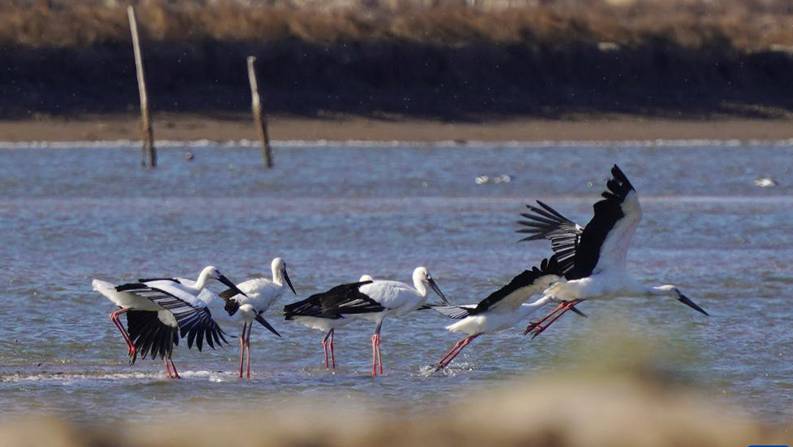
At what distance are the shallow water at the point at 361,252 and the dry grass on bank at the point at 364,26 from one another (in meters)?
8.06

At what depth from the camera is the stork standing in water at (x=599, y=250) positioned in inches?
404

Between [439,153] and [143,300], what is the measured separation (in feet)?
69.7

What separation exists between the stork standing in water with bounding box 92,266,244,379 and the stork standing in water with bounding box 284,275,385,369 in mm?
643

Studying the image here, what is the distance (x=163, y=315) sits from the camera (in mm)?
10289

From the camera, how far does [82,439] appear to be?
5.33 metres

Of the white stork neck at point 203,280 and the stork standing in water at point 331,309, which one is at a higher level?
the white stork neck at point 203,280

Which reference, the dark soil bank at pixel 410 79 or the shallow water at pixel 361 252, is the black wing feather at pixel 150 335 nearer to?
the shallow water at pixel 361 252

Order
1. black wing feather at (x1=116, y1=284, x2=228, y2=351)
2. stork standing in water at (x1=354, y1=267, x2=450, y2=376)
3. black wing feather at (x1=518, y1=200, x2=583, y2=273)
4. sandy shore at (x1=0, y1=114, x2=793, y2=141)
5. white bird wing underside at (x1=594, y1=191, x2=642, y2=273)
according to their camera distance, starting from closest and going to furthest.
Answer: black wing feather at (x1=116, y1=284, x2=228, y2=351), white bird wing underside at (x1=594, y1=191, x2=642, y2=273), stork standing in water at (x1=354, y1=267, x2=450, y2=376), black wing feather at (x1=518, y1=200, x2=583, y2=273), sandy shore at (x1=0, y1=114, x2=793, y2=141)

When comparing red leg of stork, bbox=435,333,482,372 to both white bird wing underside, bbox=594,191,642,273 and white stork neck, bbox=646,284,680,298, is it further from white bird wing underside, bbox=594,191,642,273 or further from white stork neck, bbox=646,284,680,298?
white stork neck, bbox=646,284,680,298

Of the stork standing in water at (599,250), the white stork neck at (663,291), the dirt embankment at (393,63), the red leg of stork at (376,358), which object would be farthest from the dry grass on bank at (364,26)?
the white stork neck at (663,291)

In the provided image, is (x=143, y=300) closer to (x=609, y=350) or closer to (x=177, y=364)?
(x=177, y=364)

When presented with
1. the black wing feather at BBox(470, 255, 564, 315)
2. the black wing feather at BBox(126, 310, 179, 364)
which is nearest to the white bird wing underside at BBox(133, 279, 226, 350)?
the black wing feather at BBox(126, 310, 179, 364)

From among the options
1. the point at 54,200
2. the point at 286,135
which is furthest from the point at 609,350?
the point at 286,135

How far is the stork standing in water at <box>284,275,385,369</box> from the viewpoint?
1088cm
